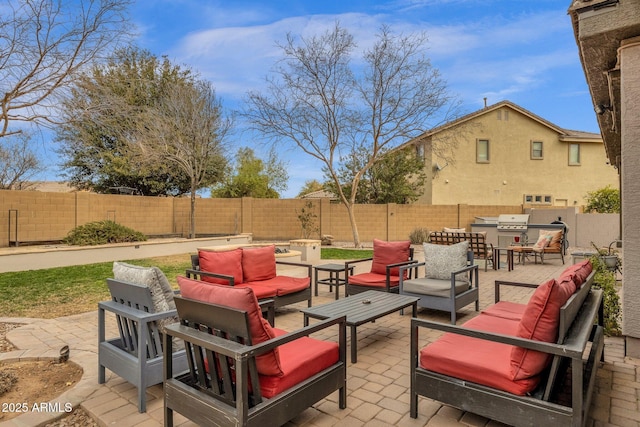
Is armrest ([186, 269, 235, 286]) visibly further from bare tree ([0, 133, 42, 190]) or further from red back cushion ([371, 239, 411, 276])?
bare tree ([0, 133, 42, 190])

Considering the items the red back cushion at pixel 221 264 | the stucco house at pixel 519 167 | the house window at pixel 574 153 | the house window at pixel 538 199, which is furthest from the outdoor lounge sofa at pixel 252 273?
the house window at pixel 574 153

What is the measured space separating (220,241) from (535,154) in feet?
58.0

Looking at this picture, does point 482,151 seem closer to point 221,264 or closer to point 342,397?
point 221,264

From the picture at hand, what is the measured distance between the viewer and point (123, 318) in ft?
9.83

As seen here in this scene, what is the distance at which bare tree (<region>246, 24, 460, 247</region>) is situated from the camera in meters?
14.8

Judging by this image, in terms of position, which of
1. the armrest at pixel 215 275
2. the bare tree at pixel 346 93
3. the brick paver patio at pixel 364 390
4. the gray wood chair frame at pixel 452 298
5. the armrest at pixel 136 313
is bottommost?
the brick paver patio at pixel 364 390

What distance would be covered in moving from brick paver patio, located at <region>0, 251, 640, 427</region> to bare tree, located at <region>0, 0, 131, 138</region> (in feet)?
9.10

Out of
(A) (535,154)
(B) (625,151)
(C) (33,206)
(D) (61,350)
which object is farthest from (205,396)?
(A) (535,154)

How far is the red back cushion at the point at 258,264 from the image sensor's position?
532 centimetres

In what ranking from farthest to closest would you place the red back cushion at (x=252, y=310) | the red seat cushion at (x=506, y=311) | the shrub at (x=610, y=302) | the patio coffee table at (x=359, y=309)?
the shrub at (x=610, y=302) → the patio coffee table at (x=359, y=309) → the red seat cushion at (x=506, y=311) → the red back cushion at (x=252, y=310)

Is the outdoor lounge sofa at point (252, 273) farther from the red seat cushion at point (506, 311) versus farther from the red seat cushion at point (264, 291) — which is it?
the red seat cushion at point (506, 311)

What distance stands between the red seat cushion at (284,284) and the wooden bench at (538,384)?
8.72 ft

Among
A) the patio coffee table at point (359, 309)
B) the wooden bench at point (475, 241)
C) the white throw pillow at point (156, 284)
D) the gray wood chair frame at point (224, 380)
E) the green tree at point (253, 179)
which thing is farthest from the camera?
the green tree at point (253, 179)

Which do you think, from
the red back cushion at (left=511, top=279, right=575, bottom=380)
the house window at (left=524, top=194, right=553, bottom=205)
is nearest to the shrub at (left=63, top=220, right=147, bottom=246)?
the red back cushion at (left=511, top=279, right=575, bottom=380)
